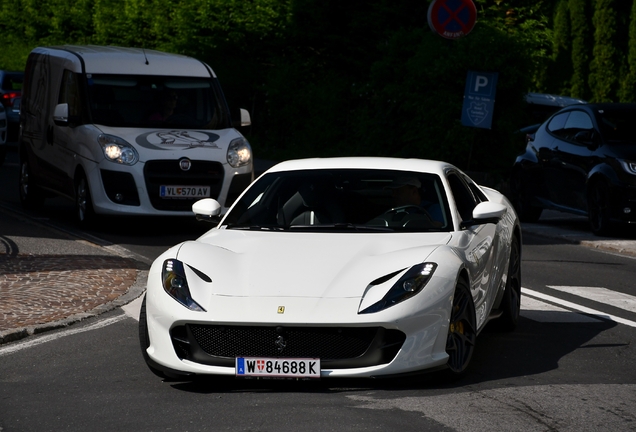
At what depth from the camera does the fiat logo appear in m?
15.1

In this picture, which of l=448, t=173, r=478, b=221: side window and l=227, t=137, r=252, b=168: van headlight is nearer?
l=448, t=173, r=478, b=221: side window

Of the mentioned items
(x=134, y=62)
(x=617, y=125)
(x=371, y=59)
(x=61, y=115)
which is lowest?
(x=371, y=59)

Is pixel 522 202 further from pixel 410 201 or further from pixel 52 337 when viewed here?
pixel 52 337

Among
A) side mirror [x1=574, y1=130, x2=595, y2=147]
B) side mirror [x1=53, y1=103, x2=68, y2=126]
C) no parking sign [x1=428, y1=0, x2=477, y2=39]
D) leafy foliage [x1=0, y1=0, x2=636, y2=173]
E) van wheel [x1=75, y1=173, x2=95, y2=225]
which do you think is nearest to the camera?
van wheel [x1=75, y1=173, x2=95, y2=225]

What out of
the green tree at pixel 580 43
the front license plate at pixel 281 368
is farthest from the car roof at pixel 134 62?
the green tree at pixel 580 43

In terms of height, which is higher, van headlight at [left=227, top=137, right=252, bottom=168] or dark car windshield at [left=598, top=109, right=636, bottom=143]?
dark car windshield at [left=598, top=109, right=636, bottom=143]

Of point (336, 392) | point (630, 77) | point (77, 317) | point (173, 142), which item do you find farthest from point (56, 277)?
point (630, 77)

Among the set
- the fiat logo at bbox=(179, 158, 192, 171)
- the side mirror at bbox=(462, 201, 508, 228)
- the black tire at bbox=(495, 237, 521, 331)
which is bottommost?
the fiat logo at bbox=(179, 158, 192, 171)

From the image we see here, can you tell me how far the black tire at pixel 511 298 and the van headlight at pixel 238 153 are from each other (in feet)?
21.3

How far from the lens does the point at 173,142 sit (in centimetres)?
1523

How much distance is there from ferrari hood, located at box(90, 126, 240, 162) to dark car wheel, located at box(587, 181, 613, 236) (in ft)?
15.4

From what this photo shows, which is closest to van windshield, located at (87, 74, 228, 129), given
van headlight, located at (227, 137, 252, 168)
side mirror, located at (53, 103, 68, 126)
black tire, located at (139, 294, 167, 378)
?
side mirror, located at (53, 103, 68, 126)

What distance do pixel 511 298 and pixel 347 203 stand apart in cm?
169

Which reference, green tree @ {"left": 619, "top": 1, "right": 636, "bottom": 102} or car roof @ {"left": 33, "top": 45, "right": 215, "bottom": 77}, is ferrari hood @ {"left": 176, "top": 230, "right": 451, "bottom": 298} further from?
green tree @ {"left": 619, "top": 1, "right": 636, "bottom": 102}
